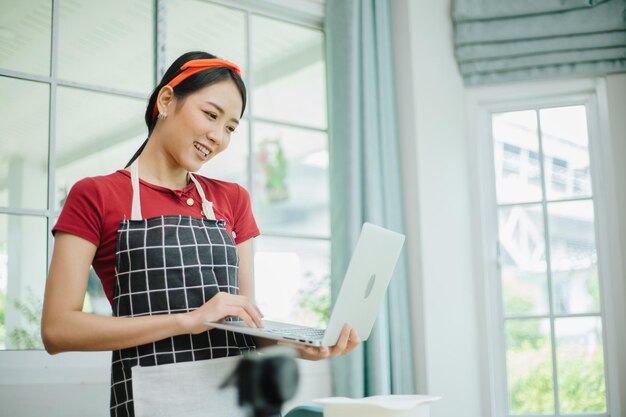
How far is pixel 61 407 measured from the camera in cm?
222

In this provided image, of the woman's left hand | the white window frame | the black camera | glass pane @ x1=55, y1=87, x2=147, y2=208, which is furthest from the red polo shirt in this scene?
the white window frame

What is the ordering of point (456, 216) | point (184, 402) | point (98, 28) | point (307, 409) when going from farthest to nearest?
point (456, 216) < point (98, 28) < point (307, 409) < point (184, 402)

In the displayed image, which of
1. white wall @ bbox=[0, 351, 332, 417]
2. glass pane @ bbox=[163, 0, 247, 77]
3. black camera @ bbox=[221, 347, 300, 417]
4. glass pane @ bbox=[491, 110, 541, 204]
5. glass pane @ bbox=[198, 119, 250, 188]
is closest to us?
black camera @ bbox=[221, 347, 300, 417]

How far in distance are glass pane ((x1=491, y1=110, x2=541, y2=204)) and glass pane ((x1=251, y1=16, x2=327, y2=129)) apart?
787 mm

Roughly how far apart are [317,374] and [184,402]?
1616 millimetres

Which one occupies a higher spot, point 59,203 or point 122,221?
point 59,203

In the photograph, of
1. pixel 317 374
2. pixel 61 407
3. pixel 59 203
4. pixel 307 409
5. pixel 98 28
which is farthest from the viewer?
pixel 317 374

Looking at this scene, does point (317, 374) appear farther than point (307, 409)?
Yes

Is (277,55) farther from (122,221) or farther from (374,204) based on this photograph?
(122,221)

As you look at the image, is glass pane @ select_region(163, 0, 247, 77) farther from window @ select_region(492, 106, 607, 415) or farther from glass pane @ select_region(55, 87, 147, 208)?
window @ select_region(492, 106, 607, 415)

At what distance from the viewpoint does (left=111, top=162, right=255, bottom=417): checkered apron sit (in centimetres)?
135

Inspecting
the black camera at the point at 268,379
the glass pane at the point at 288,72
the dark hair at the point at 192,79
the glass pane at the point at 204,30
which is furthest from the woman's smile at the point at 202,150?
the glass pane at the point at 288,72

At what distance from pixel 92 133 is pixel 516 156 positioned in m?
1.80

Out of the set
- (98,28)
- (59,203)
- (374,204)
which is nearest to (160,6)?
(98,28)
